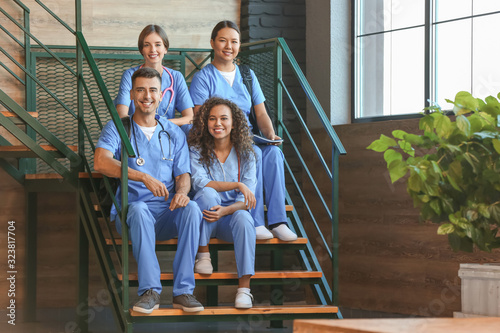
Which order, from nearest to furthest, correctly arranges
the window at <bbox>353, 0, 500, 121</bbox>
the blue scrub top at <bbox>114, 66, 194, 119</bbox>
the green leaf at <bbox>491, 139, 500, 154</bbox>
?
the green leaf at <bbox>491, 139, 500, 154</bbox>
the blue scrub top at <bbox>114, 66, 194, 119</bbox>
the window at <bbox>353, 0, 500, 121</bbox>

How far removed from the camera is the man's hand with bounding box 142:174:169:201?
344 centimetres

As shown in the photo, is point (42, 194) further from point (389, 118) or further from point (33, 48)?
point (389, 118)

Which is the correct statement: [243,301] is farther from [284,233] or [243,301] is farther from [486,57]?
[486,57]

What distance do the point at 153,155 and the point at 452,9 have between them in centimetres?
225

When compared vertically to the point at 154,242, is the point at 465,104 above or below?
above

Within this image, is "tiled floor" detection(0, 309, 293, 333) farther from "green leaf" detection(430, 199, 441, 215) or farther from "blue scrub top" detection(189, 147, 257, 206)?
"green leaf" detection(430, 199, 441, 215)

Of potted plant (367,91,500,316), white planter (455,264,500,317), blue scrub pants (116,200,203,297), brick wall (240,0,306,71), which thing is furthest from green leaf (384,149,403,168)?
brick wall (240,0,306,71)

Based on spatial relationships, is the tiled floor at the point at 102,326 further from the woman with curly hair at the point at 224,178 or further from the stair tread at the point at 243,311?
the woman with curly hair at the point at 224,178

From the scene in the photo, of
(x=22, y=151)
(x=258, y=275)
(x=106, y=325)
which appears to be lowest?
(x=106, y=325)

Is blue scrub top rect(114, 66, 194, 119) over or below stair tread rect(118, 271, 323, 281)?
over

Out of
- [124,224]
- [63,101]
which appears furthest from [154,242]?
[63,101]

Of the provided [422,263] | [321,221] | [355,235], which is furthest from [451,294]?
[321,221]

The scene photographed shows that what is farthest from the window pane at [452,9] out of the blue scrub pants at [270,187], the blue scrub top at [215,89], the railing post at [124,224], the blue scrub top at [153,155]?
the railing post at [124,224]

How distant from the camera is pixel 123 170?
11.1ft
